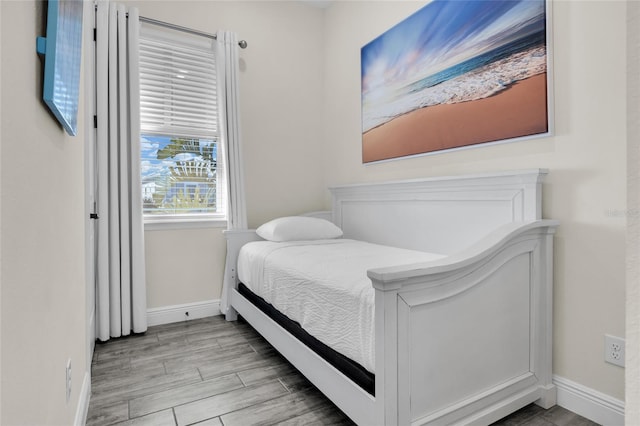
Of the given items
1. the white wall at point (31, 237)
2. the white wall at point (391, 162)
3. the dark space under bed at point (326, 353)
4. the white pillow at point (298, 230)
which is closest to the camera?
the white wall at point (31, 237)

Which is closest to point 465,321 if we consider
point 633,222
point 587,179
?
point 587,179

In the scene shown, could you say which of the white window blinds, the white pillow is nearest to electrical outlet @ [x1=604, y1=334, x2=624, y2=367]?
the white pillow

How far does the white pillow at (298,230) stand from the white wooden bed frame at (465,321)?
26.2 inches

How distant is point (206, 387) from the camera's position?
185 centimetres

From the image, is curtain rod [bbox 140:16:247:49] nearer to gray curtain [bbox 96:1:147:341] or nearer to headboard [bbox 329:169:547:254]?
gray curtain [bbox 96:1:147:341]

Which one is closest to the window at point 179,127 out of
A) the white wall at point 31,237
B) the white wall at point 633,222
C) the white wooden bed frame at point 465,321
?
the white wooden bed frame at point 465,321

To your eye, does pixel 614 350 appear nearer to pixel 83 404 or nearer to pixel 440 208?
pixel 440 208

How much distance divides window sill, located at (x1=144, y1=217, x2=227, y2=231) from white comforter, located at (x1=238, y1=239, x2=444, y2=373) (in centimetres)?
47

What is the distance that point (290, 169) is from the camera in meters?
3.39

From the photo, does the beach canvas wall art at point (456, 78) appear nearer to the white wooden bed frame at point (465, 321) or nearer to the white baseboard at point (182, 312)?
the white wooden bed frame at point (465, 321)

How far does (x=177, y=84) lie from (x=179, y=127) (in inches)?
13.9

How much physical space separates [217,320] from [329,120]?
2091 mm

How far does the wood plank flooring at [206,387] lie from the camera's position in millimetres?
1579

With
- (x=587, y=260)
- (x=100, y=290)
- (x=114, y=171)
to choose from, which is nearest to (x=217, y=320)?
(x=100, y=290)
